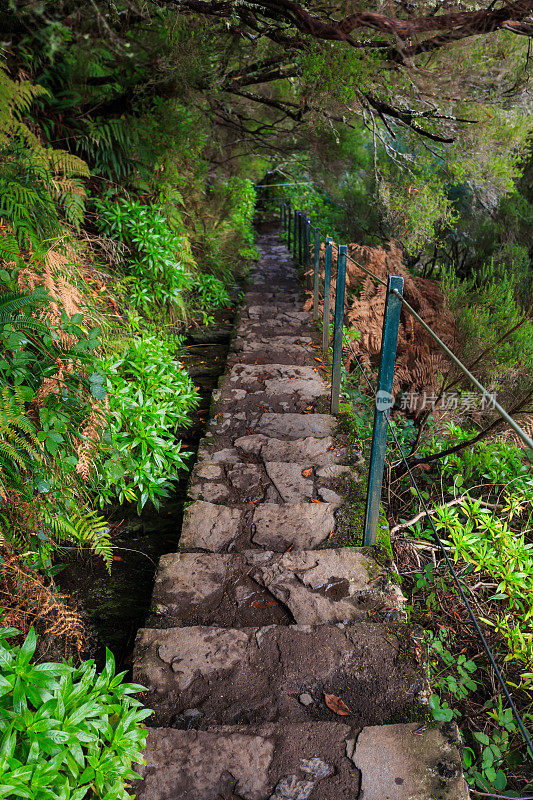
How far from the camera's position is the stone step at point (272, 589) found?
6.48 ft

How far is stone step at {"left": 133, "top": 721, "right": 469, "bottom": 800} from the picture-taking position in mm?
1398

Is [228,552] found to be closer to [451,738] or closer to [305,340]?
[451,738]

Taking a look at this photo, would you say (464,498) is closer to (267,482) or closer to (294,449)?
(294,449)

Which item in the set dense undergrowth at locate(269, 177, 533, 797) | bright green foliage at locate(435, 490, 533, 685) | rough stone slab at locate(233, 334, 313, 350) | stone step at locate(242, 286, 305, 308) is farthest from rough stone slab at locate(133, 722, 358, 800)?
stone step at locate(242, 286, 305, 308)

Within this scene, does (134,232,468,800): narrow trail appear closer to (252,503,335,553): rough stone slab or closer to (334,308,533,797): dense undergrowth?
(252,503,335,553): rough stone slab

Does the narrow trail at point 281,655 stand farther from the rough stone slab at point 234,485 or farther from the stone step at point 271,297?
the stone step at point 271,297

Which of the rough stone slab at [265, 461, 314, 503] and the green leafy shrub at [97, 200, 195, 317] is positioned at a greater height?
the green leafy shrub at [97, 200, 195, 317]

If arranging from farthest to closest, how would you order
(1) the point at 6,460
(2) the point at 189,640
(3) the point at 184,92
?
1. (3) the point at 184,92
2. (1) the point at 6,460
3. (2) the point at 189,640

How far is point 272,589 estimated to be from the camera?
210cm

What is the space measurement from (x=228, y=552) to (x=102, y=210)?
3614 mm

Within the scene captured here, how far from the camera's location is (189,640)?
1.86m

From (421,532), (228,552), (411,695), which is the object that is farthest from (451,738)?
(421,532)
